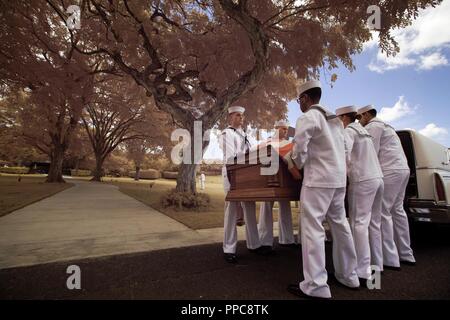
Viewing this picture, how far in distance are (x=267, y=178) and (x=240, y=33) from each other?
27.7ft

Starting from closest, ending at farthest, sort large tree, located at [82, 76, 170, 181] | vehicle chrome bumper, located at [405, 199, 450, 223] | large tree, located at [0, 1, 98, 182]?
vehicle chrome bumper, located at [405, 199, 450, 223], large tree, located at [0, 1, 98, 182], large tree, located at [82, 76, 170, 181]

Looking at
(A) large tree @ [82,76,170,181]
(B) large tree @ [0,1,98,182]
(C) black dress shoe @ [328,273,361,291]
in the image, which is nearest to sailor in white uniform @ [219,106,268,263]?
(C) black dress shoe @ [328,273,361,291]

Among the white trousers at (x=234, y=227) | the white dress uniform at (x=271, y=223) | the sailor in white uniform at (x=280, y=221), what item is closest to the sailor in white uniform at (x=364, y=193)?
the sailor in white uniform at (x=280, y=221)

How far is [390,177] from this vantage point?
3.93m

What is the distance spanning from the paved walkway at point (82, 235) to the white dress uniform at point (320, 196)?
237cm

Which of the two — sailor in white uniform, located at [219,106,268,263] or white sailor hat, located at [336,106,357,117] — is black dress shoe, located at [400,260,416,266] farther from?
white sailor hat, located at [336,106,357,117]

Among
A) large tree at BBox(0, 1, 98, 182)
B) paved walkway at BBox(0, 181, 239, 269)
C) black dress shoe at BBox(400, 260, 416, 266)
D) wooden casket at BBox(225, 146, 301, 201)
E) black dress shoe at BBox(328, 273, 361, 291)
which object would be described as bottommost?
black dress shoe at BBox(400, 260, 416, 266)

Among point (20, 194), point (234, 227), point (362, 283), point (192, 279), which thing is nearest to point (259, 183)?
point (234, 227)

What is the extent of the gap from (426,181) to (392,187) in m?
1.19

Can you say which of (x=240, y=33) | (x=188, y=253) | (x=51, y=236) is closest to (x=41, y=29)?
(x=240, y=33)

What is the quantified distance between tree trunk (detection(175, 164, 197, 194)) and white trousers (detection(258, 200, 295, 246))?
502 centimetres

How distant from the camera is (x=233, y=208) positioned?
3922 millimetres

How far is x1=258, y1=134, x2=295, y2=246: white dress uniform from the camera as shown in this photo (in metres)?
4.30
